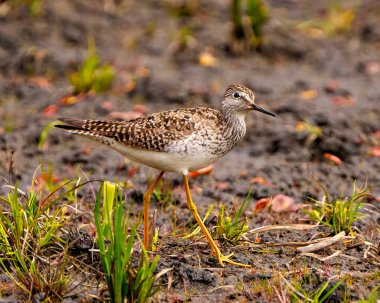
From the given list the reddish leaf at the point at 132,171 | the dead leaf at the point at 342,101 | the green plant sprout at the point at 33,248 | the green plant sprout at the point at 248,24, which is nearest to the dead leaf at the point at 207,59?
the green plant sprout at the point at 248,24

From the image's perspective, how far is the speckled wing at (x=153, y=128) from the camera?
20.1ft

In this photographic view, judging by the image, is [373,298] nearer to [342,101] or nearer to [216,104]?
[216,104]

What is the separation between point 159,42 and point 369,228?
5.69m

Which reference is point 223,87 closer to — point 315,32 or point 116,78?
point 116,78

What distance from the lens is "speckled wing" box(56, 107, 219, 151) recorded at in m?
6.13

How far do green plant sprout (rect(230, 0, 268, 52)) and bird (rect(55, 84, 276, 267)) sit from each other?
4.52 m

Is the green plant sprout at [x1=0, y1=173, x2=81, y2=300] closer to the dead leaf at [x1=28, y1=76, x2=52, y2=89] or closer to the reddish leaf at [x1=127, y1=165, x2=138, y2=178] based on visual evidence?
the reddish leaf at [x1=127, y1=165, x2=138, y2=178]

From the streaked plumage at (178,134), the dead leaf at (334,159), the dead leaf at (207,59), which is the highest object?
the streaked plumage at (178,134)

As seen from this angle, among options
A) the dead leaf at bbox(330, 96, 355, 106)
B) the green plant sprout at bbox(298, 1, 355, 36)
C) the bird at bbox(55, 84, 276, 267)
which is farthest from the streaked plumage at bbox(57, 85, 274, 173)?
the green plant sprout at bbox(298, 1, 355, 36)

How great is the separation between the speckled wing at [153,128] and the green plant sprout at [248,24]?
4.62m

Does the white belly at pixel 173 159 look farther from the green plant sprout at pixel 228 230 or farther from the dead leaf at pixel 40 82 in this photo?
the dead leaf at pixel 40 82

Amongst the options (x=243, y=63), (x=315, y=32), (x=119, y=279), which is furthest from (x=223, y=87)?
(x=119, y=279)

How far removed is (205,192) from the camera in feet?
25.2

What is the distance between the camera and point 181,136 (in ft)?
20.0
